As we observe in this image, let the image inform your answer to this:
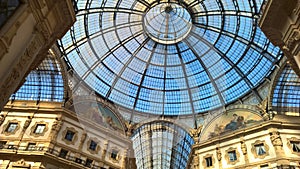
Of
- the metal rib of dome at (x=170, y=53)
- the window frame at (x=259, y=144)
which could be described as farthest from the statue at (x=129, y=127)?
the window frame at (x=259, y=144)

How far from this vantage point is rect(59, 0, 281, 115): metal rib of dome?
35344mm

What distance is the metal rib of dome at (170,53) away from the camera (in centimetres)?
3534

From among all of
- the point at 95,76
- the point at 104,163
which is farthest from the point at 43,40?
the point at 95,76

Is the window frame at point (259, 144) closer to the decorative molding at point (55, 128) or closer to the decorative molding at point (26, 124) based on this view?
the decorative molding at point (55, 128)

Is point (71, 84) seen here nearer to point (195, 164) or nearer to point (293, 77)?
point (195, 164)

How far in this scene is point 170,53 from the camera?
4306 centimetres

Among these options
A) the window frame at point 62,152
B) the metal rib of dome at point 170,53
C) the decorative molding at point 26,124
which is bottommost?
the window frame at point 62,152

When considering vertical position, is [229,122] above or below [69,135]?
above

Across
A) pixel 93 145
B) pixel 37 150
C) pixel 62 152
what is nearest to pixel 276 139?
pixel 93 145

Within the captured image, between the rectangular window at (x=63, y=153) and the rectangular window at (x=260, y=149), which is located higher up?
the rectangular window at (x=260, y=149)

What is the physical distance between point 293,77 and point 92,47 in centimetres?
2913

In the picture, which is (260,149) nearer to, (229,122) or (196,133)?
(229,122)

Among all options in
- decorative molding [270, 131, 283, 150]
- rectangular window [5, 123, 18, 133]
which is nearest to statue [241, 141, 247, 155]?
decorative molding [270, 131, 283, 150]

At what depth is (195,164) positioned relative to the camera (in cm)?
3334
